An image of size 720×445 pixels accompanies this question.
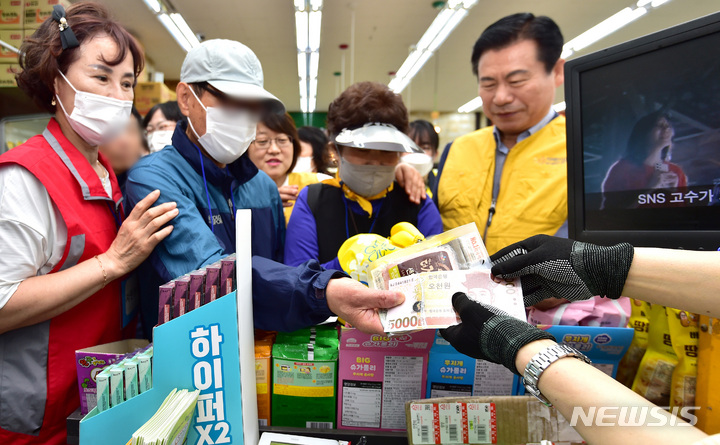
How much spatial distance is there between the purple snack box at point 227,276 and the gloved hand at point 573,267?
72 cm

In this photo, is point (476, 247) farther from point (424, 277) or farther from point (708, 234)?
point (708, 234)

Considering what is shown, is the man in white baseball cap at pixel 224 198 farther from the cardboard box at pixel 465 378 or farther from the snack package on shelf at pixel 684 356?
the snack package on shelf at pixel 684 356

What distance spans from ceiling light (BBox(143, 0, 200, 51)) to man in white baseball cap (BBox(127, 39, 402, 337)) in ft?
17.7

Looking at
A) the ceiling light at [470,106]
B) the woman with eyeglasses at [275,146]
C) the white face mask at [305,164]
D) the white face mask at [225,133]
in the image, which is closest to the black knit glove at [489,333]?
the white face mask at [225,133]

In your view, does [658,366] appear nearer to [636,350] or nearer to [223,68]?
[636,350]

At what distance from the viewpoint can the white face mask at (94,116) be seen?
1.37 meters

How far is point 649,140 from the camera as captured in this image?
3.76ft

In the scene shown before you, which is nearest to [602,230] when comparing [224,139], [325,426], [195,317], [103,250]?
[325,426]

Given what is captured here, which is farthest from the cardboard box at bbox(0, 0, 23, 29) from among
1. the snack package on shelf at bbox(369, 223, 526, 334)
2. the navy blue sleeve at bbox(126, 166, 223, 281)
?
the snack package on shelf at bbox(369, 223, 526, 334)

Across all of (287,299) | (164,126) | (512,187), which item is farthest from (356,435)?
(164,126)

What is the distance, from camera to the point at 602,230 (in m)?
1.26

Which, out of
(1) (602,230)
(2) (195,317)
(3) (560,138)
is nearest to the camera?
(2) (195,317)

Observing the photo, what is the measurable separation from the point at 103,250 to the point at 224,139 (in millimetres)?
615

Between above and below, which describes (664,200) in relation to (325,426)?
above
